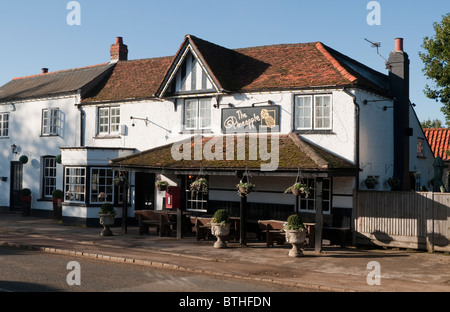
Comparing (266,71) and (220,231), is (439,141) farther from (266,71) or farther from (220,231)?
(220,231)

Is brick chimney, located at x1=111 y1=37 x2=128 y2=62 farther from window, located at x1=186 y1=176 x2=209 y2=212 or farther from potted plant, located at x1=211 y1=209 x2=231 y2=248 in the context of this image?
potted plant, located at x1=211 y1=209 x2=231 y2=248

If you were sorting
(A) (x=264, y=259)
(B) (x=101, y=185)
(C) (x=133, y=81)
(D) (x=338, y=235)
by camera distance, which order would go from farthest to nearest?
(C) (x=133, y=81) → (B) (x=101, y=185) → (D) (x=338, y=235) → (A) (x=264, y=259)

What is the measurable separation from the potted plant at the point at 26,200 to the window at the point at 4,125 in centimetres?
389

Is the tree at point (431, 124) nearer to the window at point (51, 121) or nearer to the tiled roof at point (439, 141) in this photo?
the tiled roof at point (439, 141)

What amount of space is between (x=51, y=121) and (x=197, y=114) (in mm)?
9078

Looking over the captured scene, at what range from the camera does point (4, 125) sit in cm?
2734

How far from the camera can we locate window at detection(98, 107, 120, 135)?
75.6 feet

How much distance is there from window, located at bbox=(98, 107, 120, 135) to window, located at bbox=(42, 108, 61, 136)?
278cm

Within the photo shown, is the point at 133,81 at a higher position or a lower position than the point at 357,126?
higher

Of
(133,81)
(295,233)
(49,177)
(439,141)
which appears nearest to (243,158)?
(295,233)

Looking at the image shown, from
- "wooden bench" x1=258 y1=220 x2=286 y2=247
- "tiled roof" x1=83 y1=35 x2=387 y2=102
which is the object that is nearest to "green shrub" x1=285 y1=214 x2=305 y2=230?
"wooden bench" x1=258 y1=220 x2=286 y2=247

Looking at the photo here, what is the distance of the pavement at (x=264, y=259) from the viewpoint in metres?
11.2
